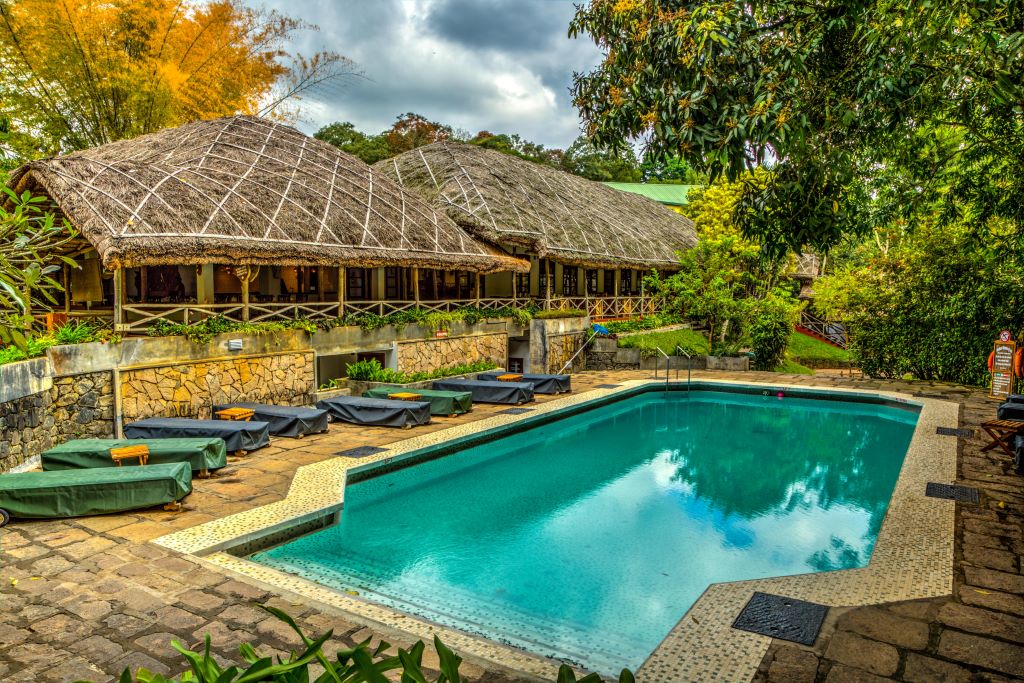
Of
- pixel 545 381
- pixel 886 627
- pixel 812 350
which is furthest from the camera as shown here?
pixel 812 350

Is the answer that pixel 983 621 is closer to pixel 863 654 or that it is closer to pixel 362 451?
pixel 863 654

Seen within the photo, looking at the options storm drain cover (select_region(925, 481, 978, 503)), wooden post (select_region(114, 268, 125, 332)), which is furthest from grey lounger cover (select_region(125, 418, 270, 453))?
storm drain cover (select_region(925, 481, 978, 503))

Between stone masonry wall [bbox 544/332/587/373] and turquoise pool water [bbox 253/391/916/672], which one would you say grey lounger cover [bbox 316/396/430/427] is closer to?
turquoise pool water [bbox 253/391/916/672]

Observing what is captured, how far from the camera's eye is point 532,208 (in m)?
22.2

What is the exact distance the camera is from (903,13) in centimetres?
595

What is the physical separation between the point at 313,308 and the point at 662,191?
32272mm

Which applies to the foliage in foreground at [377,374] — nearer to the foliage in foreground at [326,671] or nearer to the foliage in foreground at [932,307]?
the foliage in foreground at [932,307]

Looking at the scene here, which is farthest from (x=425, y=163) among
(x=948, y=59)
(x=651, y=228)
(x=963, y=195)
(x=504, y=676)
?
(x=504, y=676)

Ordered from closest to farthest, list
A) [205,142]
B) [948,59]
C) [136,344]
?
[948,59] → [136,344] → [205,142]

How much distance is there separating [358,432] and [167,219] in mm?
5171

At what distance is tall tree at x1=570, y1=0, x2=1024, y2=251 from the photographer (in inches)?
206

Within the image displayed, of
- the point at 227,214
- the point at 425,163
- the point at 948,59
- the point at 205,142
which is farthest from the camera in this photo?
the point at 425,163

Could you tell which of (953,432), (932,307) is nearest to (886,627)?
(953,432)

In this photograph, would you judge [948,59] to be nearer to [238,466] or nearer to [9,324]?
[9,324]
